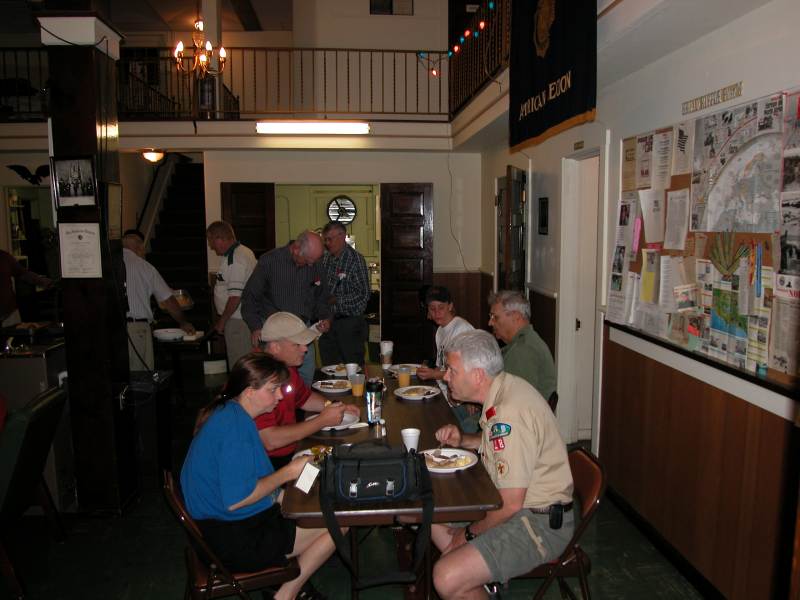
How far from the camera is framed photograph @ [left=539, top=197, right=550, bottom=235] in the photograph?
6.04m

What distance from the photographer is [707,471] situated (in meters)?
3.26

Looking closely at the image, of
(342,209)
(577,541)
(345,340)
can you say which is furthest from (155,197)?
(577,541)

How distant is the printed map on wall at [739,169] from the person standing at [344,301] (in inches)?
149

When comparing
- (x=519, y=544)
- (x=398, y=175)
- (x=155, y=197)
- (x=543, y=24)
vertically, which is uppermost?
(x=543, y=24)

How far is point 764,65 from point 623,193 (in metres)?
1.45

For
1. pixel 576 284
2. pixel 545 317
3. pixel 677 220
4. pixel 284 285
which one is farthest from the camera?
pixel 545 317

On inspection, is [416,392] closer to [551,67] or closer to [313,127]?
[551,67]

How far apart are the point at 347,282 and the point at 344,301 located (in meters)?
0.20

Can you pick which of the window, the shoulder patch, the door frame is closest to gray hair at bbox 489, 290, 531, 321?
the shoulder patch

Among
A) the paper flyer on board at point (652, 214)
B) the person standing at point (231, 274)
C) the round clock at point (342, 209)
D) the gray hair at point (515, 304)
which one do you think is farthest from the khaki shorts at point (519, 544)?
the round clock at point (342, 209)

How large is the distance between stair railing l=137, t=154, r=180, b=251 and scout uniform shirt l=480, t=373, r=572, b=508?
10550 millimetres

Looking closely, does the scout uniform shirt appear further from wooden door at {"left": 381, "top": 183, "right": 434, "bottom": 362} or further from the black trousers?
wooden door at {"left": 381, "top": 183, "right": 434, "bottom": 362}

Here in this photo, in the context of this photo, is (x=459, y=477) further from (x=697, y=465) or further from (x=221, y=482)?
(x=697, y=465)

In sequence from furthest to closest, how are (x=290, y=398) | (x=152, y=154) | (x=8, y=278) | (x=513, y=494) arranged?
(x=152, y=154) → (x=8, y=278) → (x=290, y=398) → (x=513, y=494)
